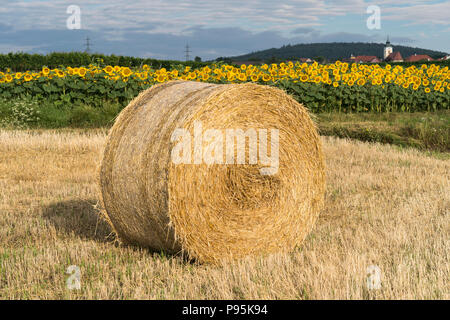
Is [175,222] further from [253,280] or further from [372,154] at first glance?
[372,154]

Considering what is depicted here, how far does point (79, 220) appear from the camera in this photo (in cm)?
615

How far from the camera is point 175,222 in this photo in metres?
4.54

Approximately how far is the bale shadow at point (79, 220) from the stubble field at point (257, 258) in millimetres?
13

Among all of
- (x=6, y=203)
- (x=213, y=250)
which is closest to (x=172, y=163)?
(x=213, y=250)

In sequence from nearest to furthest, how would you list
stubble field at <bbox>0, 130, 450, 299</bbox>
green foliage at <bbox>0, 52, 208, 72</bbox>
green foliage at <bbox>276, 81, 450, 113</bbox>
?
1. stubble field at <bbox>0, 130, 450, 299</bbox>
2. green foliage at <bbox>276, 81, 450, 113</bbox>
3. green foliage at <bbox>0, 52, 208, 72</bbox>

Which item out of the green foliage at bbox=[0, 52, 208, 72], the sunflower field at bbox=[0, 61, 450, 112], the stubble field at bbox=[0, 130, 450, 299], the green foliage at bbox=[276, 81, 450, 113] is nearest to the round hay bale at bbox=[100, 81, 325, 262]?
the stubble field at bbox=[0, 130, 450, 299]

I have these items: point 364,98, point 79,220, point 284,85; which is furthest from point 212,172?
point 364,98

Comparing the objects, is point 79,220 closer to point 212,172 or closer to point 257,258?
point 212,172

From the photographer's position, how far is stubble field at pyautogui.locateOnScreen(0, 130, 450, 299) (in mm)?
4062

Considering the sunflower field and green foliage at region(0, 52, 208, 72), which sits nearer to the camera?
the sunflower field

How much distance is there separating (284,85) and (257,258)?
9.58 meters

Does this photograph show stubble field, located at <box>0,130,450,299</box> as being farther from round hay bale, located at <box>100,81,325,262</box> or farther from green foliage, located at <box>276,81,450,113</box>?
green foliage, located at <box>276,81,450,113</box>

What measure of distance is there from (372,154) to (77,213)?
5.98 m

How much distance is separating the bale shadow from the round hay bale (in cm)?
48
